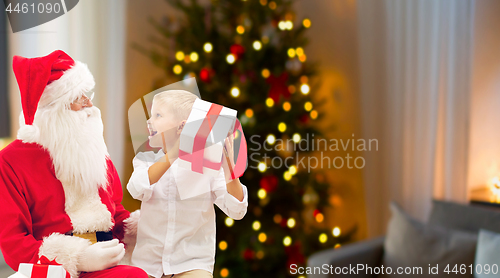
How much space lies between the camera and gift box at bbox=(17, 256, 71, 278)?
0.33 m

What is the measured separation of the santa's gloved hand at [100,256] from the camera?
1.11 ft

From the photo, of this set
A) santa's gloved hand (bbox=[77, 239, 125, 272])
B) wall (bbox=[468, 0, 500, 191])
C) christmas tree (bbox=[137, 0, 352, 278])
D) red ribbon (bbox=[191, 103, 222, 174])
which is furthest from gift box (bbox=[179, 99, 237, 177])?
wall (bbox=[468, 0, 500, 191])

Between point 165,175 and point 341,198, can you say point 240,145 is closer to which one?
point 165,175

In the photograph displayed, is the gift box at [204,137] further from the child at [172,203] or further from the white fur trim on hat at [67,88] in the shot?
the white fur trim on hat at [67,88]

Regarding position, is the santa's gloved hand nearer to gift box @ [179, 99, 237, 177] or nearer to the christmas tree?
gift box @ [179, 99, 237, 177]

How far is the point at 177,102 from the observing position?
37 cm

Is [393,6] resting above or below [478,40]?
above

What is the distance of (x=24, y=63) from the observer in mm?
340

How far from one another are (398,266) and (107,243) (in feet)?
4.45

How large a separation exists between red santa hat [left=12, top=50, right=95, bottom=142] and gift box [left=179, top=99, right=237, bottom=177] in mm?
123

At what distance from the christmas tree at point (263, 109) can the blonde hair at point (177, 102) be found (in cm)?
75

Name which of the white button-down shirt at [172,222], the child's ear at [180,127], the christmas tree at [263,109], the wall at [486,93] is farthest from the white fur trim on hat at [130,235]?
the wall at [486,93]

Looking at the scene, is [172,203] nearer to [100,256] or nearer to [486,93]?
[100,256]

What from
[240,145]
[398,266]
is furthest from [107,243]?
[398,266]
